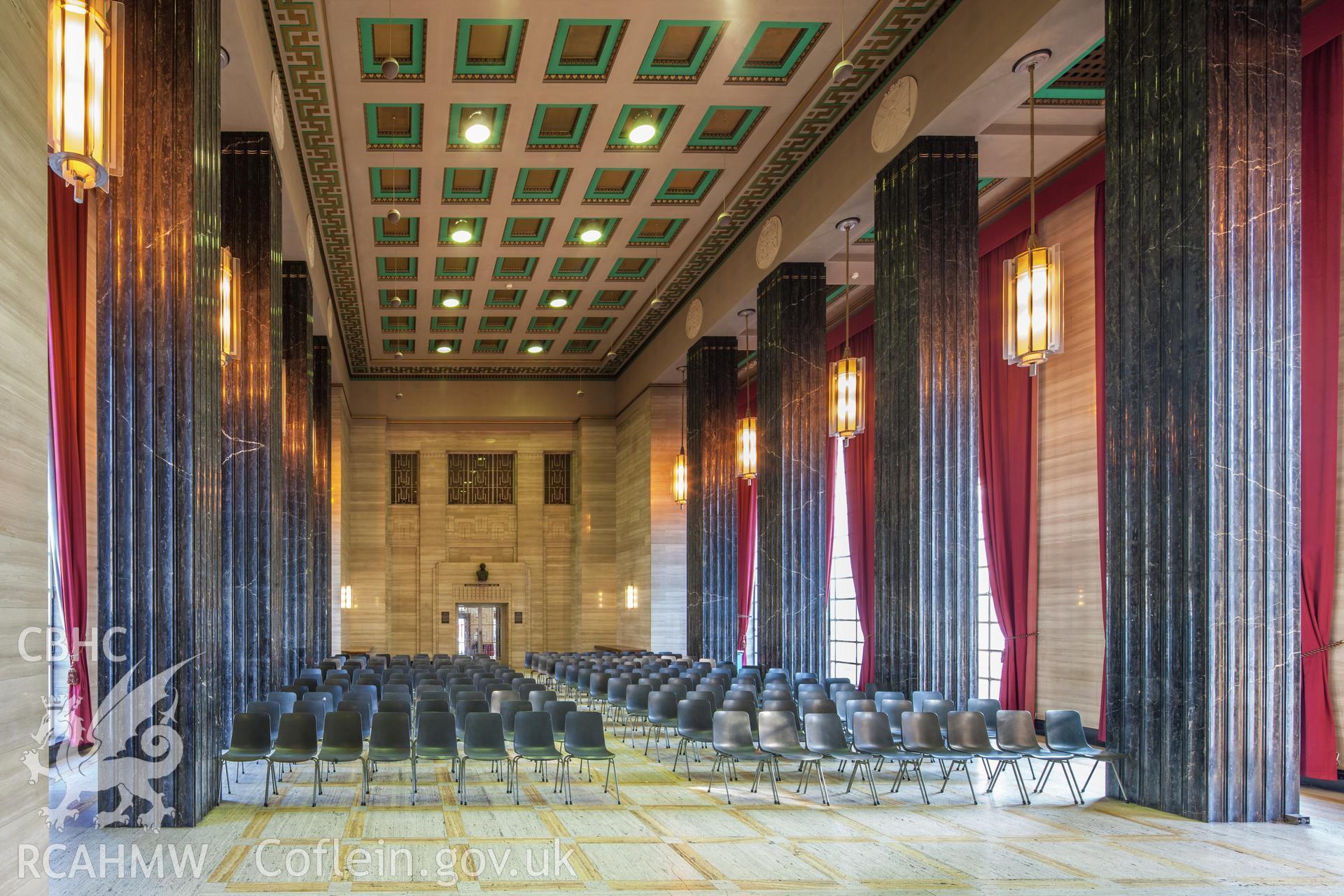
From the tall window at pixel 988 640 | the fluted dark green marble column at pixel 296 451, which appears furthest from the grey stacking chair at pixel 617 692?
the fluted dark green marble column at pixel 296 451

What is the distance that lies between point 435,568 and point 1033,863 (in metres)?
27.2

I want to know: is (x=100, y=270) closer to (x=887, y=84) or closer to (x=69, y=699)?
(x=69, y=699)

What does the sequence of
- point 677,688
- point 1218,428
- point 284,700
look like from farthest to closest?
1. point 677,688
2. point 284,700
3. point 1218,428

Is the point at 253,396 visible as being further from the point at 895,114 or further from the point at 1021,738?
the point at 1021,738

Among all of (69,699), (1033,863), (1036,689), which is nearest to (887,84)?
(1036,689)

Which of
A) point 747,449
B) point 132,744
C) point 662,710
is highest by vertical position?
point 747,449

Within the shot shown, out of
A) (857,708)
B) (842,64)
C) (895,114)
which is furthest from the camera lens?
(895,114)

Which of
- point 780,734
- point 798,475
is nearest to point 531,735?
point 780,734

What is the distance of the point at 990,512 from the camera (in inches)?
645

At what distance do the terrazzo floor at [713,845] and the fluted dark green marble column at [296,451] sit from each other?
8.60 m

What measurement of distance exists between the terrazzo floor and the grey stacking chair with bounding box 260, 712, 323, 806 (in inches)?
13.2

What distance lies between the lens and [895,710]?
10.8 meters

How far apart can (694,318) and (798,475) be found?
6.89 meters

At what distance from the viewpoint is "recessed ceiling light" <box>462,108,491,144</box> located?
592 inches
